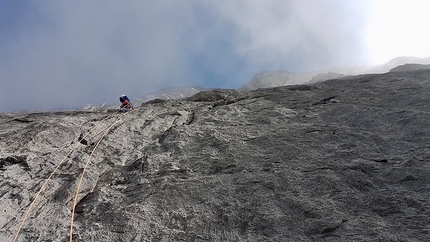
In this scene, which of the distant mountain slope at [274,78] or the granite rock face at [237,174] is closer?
the granite rock face at [237,174]

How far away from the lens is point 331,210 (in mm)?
5531

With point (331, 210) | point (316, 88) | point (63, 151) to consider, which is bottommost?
point (331, 210)

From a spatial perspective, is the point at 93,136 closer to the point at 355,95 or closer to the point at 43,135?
the point at 43,135

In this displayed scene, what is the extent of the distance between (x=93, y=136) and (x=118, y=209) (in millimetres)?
3999

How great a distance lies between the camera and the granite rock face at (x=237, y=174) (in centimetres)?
543

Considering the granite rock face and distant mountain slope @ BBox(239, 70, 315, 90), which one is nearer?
the granite rock face

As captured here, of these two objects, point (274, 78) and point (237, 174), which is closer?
point (237, 174)

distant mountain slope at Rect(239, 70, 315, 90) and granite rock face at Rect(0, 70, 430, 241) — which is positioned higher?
distant mountain slope at Rect(239, 70, 315, 90)

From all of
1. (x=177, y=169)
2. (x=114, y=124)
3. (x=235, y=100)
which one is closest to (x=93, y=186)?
(x=177, y=169)

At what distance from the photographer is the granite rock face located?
5430mm

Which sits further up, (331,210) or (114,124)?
(114,124)

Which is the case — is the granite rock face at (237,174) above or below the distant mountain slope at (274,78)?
below

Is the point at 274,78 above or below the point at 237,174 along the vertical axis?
above

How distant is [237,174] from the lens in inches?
275
